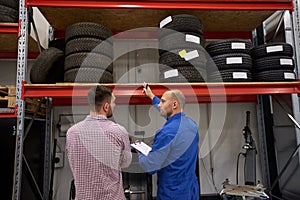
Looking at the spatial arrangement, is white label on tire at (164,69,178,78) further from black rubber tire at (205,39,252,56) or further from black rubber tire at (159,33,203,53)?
black rubber tire at (205,39,252,56)

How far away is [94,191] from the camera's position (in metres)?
1.79

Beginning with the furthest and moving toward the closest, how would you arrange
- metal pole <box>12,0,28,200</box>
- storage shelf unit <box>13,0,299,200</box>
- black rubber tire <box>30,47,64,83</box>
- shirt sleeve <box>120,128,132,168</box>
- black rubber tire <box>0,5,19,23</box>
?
black rubber tire <box>0,5,19,23</box> < black rubber tire <box>30,47,64,83</box> < storage shelf unit <box>13,0,299,200</box> < metal pole <box>12,0,28,200</box> < shirt sleeve <box>120,128,132,168</box>

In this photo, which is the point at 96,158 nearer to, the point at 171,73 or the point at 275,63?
the point at 171,73

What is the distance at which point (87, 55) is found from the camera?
2447mm

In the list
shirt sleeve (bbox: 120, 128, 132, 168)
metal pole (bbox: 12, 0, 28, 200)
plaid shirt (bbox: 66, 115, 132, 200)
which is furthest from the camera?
metal pole (bbox: 12, 0, 28, 200)

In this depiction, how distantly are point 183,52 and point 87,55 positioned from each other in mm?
973

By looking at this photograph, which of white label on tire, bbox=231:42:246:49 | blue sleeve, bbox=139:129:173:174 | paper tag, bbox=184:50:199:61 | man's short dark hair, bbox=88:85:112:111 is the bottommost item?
blue sleeve, bbox=139:129:173:174

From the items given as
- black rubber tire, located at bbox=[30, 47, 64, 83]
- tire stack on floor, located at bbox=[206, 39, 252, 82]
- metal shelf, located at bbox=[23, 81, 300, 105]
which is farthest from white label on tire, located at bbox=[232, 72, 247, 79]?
black rubber tire, located at bbox=[30, 47, 64, 83]

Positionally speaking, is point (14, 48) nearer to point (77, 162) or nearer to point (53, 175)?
point (53, 175)

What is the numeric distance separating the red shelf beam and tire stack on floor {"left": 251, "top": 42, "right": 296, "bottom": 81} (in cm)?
46

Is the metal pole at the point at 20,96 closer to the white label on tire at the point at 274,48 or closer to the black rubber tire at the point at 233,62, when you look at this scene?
the black rubber tire at the point at 233,62

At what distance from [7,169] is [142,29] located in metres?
2.32

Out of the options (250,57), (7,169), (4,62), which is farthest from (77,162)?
(4,62)

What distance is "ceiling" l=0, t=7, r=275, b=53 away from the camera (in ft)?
9.26
